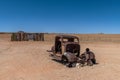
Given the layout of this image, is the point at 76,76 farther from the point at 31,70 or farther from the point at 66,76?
the point at 31,70

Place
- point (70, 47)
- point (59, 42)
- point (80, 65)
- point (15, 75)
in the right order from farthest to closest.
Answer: point (59, 42) → point (70, 47) → point (80, 65) → point (15, 75)

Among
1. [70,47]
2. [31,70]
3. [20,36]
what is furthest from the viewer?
[20,36]

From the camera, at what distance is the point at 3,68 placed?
49.6 feet

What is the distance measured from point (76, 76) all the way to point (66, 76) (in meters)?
0.47

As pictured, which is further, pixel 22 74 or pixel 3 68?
pixel 3 68

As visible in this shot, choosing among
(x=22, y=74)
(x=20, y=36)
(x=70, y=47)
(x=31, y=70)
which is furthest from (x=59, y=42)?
(x=20, y=36)

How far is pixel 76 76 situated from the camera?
1237 cm

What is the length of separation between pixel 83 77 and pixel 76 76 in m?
0.39

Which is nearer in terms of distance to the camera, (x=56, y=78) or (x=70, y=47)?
(x=56, y=78)

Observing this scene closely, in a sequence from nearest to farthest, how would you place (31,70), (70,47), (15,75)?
(15,75), (31,70), (70,47)

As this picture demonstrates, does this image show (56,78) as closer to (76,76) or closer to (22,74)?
(76,76)

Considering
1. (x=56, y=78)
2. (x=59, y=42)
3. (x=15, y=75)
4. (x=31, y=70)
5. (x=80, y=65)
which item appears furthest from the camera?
(x=59, y=42)

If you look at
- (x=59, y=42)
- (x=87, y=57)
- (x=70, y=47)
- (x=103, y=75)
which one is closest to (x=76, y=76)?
(x=103, y=75)

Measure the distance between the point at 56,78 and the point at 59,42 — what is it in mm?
8819
